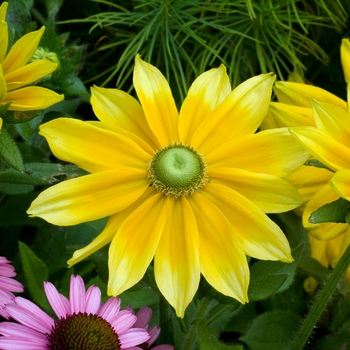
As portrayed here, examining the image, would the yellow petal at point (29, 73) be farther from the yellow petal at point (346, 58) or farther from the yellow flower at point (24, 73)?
the yellow petal at point (346, 58)

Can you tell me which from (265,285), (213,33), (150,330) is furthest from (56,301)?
(213,33)

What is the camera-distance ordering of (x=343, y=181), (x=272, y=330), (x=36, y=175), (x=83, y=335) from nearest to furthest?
(x=343, y=181)
(x=83, y=335)
(x=36, y=175)
(x=272, y=330)

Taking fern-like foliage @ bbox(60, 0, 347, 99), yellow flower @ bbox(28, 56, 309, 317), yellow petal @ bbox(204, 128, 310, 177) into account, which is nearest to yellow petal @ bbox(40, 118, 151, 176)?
yellow flower @ bbox(28, 56, 309, 317)

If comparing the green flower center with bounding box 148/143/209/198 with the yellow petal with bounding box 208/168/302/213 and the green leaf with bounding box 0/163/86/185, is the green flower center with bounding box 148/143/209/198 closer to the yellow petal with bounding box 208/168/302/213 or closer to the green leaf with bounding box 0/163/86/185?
the yellow petal with bounding box 208/168/302/213

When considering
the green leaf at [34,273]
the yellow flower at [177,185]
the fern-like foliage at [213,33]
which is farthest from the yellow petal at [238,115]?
the fern-like foliage at [213,33]

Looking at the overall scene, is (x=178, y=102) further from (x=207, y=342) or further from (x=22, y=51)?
(x=207, y=342)

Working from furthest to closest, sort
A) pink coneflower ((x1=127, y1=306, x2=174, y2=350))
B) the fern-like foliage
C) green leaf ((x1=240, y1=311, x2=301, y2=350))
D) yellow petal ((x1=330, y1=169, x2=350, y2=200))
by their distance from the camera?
1. the fern-like foliage
2. green leaf ((x1=240, y1=311, x2=301, y2=350))
3. pink coneflower ((x1=127, y1=306, x2=174, y2=350))
4. yellow petal ((x1=330, y1=169, x2=350, y2=200))
